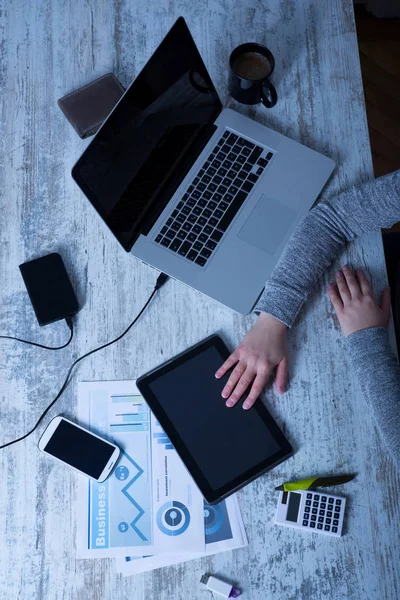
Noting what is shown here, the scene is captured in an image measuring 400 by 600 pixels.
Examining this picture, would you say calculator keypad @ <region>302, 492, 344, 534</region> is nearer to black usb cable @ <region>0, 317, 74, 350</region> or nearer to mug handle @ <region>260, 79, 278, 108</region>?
black usb cable @ <region>0, 317, 74, 350</region>

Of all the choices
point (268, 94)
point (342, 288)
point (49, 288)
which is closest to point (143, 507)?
point (49, 288)

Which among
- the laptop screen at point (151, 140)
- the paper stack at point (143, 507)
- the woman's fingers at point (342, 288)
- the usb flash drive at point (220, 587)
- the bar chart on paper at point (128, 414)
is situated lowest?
the usb flash drive at point (220, 587)

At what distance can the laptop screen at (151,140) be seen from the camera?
2.94 ft

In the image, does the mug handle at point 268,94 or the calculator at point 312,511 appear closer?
the calculator at point 312,511

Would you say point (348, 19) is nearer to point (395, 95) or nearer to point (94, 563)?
point (395, 95)

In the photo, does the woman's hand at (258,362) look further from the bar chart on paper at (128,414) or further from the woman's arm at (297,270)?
the bar chart on paper at (128,414)

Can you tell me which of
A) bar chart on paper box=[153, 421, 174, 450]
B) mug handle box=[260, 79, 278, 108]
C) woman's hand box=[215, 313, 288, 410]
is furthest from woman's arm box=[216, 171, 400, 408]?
mug handle box=[260, 79, 278, 108]

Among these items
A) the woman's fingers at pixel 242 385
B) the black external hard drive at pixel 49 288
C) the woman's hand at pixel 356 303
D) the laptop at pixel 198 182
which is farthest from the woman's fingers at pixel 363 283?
the black external hard drive at pixel 49 288

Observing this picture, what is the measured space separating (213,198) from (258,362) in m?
0.32

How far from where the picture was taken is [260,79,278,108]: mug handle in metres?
1.04

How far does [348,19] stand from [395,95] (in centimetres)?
87

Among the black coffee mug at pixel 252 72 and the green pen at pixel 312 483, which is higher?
the black coffee mug at pixel 252 72

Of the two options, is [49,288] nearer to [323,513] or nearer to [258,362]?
[258,362]

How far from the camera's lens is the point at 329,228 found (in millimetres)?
1011
